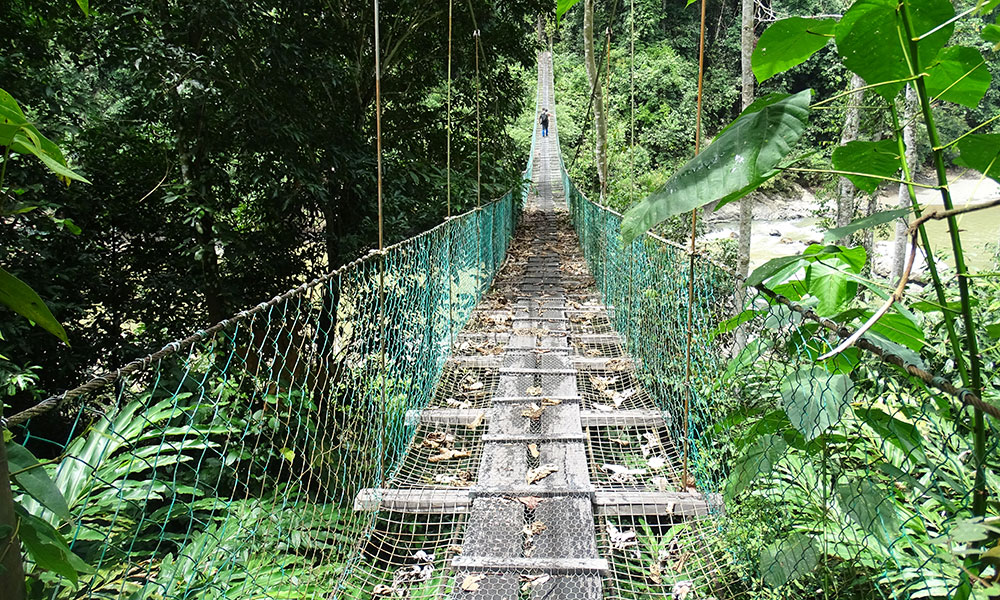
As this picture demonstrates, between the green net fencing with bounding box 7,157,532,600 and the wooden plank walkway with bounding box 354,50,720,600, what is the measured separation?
0.24 m

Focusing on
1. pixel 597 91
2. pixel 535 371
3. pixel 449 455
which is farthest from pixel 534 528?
pixel 597 91

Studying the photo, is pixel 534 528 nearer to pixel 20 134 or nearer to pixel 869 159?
pixel 869 159

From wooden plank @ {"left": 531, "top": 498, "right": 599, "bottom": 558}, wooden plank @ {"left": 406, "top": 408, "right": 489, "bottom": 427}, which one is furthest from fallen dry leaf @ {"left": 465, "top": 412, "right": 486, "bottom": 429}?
wooden plank @ {"left": 531, "top": 498, "right": 599, "bottom": 558}

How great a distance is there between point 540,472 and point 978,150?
173 centimetres

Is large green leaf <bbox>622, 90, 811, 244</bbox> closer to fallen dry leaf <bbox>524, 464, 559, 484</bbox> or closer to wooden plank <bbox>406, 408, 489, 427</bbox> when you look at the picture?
fallen dry leaf <bbox>524, 464, 559, 484</bbox>

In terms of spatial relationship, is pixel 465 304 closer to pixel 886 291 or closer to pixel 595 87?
pixel 886 291

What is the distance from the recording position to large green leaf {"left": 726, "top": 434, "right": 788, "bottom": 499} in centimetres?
115

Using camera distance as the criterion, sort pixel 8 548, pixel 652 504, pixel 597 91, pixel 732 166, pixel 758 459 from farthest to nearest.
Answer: pixel 597 91 → pixel 652 504 → pixel 758 459 → pixel 732 166 → pixel 8 548

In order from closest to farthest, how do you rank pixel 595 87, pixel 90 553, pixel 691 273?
1. pixel 90 553
2. pixel 691 273
3. pixel 595 87

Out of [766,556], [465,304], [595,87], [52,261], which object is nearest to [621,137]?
[595,87]

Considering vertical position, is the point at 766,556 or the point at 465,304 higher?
the point at 465,304

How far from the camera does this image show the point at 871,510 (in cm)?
101

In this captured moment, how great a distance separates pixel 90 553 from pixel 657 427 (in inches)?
84.9

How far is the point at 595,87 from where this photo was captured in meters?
8.34
